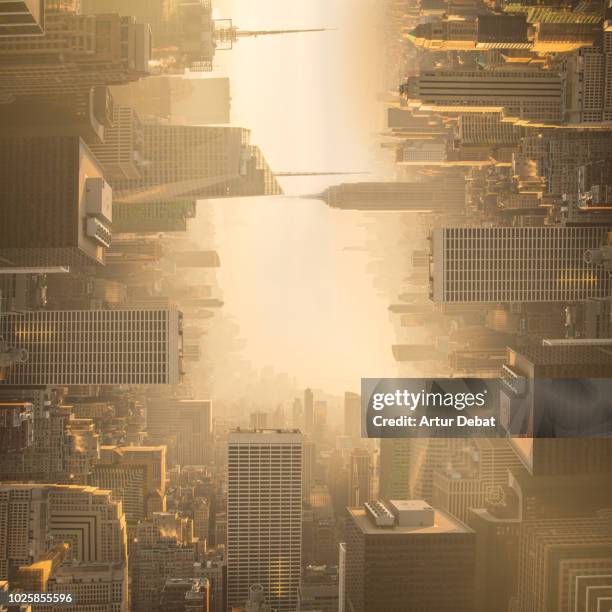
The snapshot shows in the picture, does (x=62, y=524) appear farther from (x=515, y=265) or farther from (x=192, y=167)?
(x=515, y=265)

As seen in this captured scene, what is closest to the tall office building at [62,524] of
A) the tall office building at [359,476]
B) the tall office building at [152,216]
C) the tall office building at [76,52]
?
the tall office building at [359,476]

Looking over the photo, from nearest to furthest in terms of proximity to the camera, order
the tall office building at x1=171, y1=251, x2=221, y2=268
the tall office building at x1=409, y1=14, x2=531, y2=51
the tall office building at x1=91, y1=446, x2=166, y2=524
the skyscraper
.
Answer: the skyscraper, the tall office building at x1=409, y1=14, x2=531, y2=51, the tall office building at x1=171, y1=251, x2=221, y2=268, the tall office building at x1=91, y1=446, x2=166, y2=524

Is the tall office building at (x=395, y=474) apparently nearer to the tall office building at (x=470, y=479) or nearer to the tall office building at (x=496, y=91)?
the tall office building at (x=470, y=479)

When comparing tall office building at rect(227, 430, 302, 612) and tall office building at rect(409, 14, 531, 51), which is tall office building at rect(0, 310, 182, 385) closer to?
tall office building at rect(227, 430, 302, 612)

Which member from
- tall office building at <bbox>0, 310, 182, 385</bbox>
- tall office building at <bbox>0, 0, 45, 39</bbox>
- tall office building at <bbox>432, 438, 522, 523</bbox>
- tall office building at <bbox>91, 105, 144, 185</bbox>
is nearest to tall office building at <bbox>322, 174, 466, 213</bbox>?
tall office building at <bbox>91, 105, 144, 185</bbox>

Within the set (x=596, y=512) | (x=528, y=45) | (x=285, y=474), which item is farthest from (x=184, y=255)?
(x=596, y=512)

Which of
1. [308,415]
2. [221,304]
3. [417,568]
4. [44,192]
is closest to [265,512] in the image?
[308,415]
